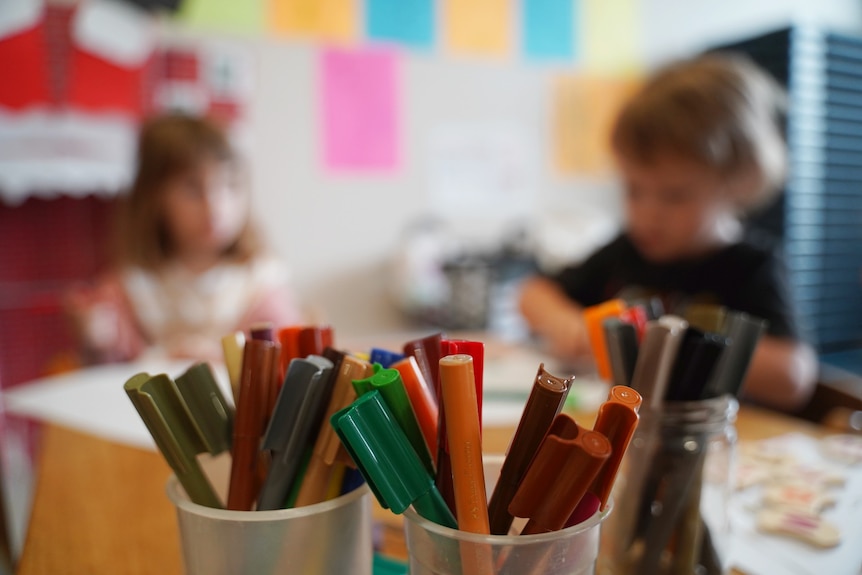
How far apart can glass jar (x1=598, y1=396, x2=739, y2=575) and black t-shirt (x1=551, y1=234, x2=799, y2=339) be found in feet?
1.30

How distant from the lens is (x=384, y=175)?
1.54 m

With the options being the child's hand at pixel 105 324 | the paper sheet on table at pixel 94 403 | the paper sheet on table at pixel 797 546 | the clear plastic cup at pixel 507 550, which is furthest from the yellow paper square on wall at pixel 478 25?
the clear plastic cup at pixel 507 550

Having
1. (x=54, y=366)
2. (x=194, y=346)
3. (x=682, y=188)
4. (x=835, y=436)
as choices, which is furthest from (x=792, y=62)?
(x=54, y=366)

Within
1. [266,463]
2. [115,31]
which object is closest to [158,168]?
[115,31]

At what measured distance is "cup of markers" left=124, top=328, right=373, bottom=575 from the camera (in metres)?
0.23

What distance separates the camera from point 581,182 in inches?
69.4

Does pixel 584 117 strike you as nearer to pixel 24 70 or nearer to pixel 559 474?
pixel 24 70

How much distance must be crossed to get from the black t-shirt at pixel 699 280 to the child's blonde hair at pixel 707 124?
87 millimetres

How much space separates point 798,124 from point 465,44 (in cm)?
78

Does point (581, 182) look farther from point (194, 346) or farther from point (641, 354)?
point (641, 354)

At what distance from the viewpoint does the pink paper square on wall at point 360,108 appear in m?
1.46

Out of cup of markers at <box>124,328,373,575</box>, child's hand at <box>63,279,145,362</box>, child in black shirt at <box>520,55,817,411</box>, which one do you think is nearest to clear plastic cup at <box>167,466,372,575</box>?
cup of markers at <box>124,328,373,575</box>

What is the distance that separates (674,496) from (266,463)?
17 cm

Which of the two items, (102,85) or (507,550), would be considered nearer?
(507,550)
